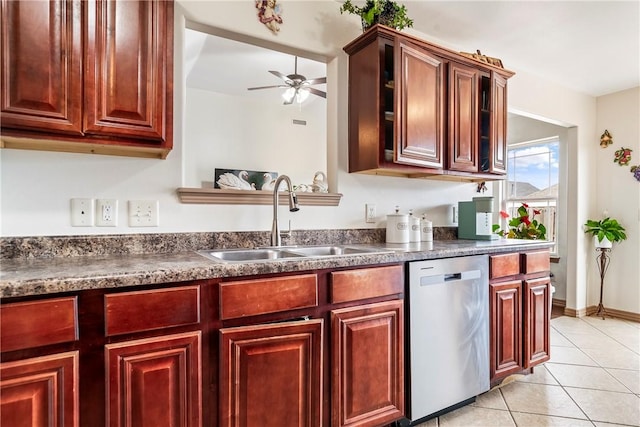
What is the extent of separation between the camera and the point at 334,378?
143 centimetres

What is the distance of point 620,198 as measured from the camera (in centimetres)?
366

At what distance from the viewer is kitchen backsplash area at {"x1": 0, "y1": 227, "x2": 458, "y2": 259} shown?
137cm

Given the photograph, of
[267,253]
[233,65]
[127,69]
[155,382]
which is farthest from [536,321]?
[233,65]

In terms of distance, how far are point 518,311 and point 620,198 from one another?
2629 mm

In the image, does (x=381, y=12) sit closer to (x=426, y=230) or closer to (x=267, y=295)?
(x=426, y=230)

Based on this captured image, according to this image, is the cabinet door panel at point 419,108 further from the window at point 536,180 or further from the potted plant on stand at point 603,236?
the window at point 536,180

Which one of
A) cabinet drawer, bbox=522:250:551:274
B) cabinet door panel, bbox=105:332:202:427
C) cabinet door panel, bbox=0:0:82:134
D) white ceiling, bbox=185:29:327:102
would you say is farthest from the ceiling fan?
cabinet door panel, bbox=105:332:202:427

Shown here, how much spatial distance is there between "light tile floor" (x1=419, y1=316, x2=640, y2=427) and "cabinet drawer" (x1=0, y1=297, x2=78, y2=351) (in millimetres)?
1684

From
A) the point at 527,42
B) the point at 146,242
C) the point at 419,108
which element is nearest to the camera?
the point at 146,242

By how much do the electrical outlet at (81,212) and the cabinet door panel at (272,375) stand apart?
0.81 metres

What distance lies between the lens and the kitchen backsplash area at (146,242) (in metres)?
1.37

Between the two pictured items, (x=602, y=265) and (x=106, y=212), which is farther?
(x=602, y=265)

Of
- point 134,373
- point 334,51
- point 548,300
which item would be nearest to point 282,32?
point 334,51

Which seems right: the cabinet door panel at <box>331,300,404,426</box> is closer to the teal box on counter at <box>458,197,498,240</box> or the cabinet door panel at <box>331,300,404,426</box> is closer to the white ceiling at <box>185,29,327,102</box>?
the teal box on counter at <box>458,197,498,240</box>
